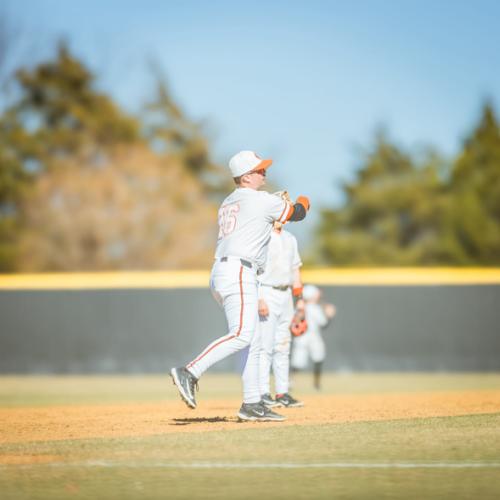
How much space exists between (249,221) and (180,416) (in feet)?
7.08

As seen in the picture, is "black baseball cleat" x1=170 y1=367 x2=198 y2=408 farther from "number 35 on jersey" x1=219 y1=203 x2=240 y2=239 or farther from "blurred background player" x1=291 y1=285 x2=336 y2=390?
"blurred background player" x1=291 y1=285 x2=336 y2=390

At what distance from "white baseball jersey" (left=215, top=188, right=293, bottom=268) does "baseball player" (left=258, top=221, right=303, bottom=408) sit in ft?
5.55

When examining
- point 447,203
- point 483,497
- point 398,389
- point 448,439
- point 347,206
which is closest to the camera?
point 483,497

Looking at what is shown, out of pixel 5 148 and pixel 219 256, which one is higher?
pixel 5 148

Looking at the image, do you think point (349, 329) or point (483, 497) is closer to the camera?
point (483, 497)

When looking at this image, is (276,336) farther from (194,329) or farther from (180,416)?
(194,329)

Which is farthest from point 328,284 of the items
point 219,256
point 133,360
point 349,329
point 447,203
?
point 447,203

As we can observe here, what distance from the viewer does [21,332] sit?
843 inches

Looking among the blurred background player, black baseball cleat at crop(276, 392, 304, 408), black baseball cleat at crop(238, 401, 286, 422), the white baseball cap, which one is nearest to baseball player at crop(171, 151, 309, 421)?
the white baseball cap

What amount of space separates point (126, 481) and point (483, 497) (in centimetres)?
173

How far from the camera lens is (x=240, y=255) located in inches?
308

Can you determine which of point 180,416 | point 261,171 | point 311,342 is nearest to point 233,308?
point 261,171

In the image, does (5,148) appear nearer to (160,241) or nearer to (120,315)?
(160,241)

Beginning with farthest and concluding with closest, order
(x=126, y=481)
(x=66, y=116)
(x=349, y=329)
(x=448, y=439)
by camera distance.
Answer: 1. (x=66, y=116)
2. (x=349, y=329)
3. (x=448, y=439)
4. (x=126, y=481)
